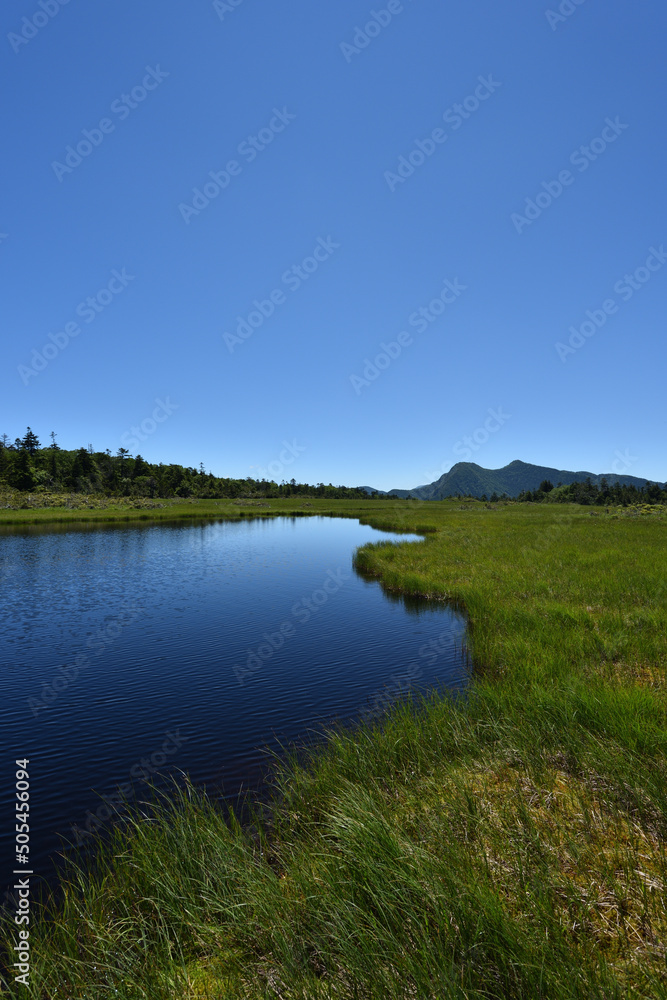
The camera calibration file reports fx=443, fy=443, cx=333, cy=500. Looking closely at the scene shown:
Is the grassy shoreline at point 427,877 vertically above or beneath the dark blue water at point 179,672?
above

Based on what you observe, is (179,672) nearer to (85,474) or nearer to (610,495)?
(85,474)

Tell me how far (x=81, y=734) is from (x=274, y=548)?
138ft

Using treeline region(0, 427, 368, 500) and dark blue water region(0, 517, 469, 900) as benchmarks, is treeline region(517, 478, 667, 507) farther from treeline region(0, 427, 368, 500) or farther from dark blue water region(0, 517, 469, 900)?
treeline region(0, 427, 368, 500)

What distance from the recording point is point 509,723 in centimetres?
926

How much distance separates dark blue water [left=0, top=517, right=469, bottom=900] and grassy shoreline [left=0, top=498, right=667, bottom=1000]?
2297 mm

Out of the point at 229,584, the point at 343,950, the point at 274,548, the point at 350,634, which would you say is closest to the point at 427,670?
the point at 350,634

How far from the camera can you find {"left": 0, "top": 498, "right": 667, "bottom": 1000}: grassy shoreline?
4.12m

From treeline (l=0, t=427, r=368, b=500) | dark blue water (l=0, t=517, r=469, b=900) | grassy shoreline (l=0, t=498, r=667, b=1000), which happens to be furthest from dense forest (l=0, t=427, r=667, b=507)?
grassy shoreline (l=0, t=498, r=667, b=1000)

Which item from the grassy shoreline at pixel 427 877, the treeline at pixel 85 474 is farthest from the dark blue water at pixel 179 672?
the treeline at pixel 85 474

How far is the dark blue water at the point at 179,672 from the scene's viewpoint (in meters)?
10.9

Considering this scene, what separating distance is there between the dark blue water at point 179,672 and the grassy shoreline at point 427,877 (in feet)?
7.53

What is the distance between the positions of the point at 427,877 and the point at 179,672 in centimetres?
1445

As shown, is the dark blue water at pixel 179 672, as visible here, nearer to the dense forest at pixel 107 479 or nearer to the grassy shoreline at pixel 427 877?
the grassy shoreline at pixel 427 877

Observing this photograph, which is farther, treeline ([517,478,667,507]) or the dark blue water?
treeline ([517,478,667,507])
